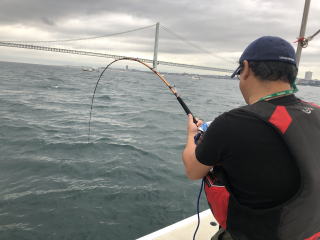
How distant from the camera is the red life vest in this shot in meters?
1.38

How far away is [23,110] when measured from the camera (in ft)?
46.5

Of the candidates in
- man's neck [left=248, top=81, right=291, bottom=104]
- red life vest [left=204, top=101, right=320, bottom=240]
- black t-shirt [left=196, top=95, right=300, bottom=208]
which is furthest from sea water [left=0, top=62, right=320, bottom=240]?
man's neck [left=248, top=81, right=291, bottom=104]

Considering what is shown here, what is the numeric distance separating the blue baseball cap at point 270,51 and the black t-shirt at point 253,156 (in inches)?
9.1

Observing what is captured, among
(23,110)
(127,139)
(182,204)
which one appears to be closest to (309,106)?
(182,204)

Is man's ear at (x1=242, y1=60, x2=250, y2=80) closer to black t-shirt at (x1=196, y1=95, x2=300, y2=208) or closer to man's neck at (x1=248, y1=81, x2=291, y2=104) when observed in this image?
man's neck at (x1=248, y1=81, x2=291, y2=104)

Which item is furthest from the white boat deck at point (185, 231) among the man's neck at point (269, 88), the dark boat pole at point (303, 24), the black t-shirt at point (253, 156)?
the dark boat pole at point (303, 24)

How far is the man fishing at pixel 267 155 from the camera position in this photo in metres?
1.40

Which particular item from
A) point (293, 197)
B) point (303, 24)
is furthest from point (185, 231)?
point (303, 24)

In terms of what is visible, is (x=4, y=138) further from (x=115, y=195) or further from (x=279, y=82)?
(x=279, y=82)

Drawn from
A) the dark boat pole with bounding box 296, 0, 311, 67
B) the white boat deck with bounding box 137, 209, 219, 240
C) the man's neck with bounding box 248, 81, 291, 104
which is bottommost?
the white boat deck with bounding box 137, 209, 219, 240

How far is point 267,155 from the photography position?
1402 millimetres

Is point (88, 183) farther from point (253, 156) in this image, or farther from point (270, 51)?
point (270, 51)

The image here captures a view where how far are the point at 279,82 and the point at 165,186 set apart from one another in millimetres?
4855

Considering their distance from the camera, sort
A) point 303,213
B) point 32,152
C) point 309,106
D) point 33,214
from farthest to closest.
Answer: point 32,152
point 33,214
point 309,106
point 303,213
